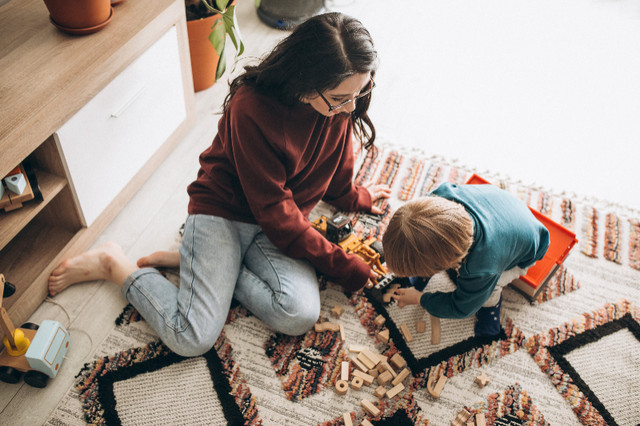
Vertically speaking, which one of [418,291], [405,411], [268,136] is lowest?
[405,411]

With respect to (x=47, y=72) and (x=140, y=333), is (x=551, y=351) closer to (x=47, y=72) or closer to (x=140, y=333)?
(x=140, y=333)

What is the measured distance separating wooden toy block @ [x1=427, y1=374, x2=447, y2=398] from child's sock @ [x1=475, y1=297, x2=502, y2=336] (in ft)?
0.63

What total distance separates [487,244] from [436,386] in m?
0.42

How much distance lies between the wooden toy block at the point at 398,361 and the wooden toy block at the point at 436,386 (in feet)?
0.26

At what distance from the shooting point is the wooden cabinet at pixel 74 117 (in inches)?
44.9

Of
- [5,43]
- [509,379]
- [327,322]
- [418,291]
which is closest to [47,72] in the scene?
[5,43]

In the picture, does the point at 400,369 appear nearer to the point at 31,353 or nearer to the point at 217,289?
the point at 217,289

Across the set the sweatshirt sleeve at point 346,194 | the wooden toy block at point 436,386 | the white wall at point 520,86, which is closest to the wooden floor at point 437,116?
the white wall at point 520,86

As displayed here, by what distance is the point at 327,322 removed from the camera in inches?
54.8

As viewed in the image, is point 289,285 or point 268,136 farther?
point 289,285

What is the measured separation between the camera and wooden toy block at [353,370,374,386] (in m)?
1.29

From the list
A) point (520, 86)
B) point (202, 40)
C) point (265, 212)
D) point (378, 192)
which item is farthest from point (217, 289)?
point (520, 86)

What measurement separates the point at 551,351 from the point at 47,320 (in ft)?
4.57

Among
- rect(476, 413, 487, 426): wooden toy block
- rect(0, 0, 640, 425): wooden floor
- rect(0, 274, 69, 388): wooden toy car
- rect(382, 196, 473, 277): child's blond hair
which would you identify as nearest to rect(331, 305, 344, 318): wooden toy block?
rect(382, 196, 473, 277): child's blond hair
